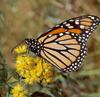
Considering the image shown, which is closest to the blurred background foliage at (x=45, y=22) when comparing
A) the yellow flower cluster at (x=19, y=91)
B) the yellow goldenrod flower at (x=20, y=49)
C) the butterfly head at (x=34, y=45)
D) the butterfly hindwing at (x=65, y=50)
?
the butterfly hindwing at (x=65, y=50)

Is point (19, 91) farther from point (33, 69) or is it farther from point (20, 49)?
point (20, 49)

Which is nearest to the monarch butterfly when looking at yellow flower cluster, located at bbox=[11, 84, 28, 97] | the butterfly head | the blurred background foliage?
the butterfly head

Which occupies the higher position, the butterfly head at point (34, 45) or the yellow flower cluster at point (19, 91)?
the butterfly head at point (34, 45)

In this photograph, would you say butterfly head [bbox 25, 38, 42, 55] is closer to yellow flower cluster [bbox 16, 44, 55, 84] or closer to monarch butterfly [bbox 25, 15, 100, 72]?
monarch butterfly [bbox 25, 15, 100, 72]

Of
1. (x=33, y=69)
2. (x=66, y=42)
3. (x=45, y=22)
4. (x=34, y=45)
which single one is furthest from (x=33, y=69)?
(x=45, y=22)

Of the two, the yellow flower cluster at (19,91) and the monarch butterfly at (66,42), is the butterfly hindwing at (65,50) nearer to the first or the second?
the monarch butterfly at (66,42)

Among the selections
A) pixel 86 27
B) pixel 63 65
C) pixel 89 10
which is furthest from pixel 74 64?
pixel 89 10
